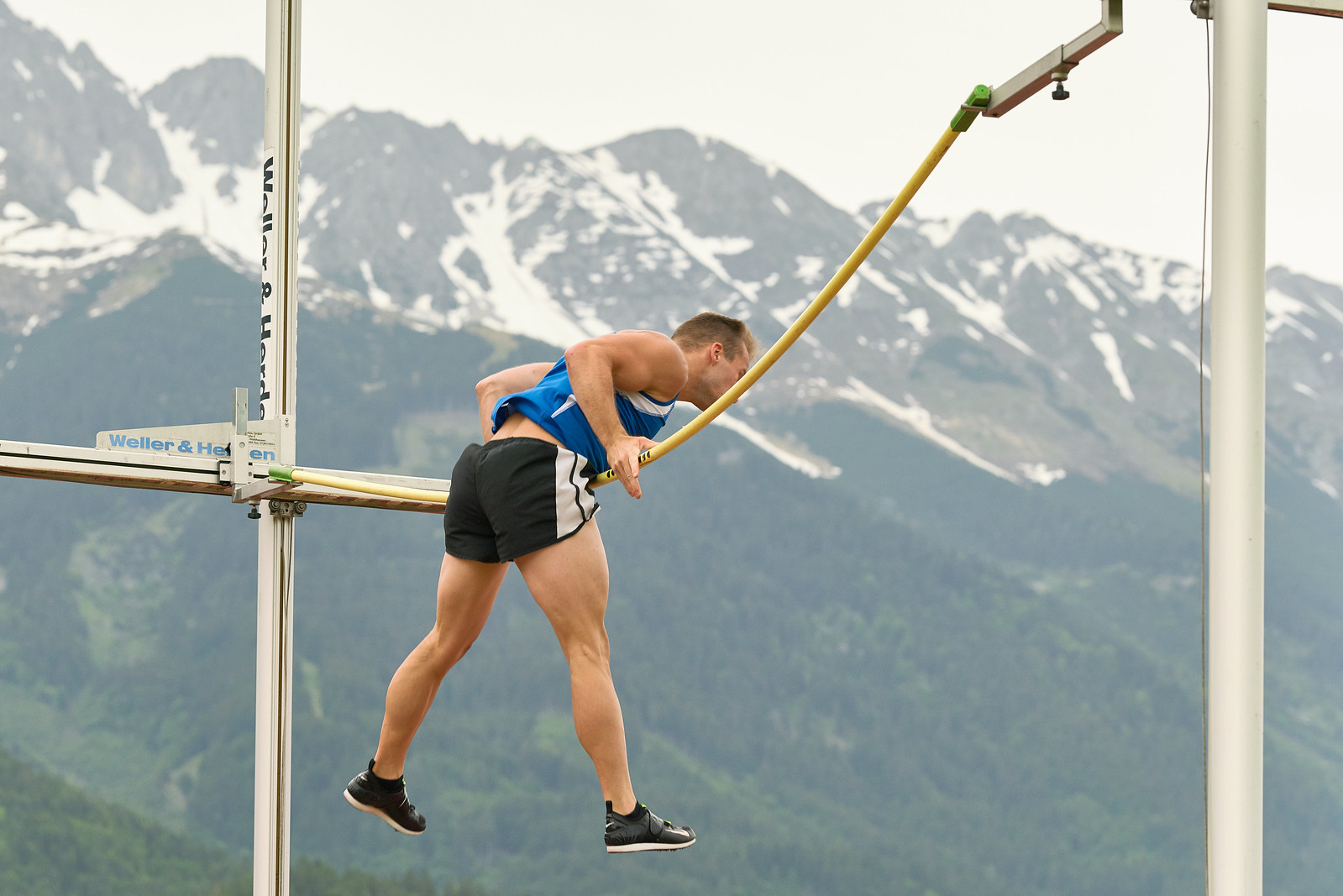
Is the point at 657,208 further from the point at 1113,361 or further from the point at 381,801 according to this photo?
the point at 381,801

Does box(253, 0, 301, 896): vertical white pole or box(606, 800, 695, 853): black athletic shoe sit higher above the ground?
box(253, 0, 301, 896): vertical white pole

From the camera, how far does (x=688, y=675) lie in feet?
346

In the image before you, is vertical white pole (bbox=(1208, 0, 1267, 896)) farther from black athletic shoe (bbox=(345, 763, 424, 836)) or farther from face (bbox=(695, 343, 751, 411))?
black athletic shoe (bbox=(345, 763, 424, 836))

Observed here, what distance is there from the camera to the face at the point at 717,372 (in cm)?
388

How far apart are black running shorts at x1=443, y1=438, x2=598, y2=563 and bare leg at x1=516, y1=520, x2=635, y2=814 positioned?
0.05 meters

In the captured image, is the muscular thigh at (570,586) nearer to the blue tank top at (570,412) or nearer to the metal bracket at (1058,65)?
the blue tank top at (570,412)

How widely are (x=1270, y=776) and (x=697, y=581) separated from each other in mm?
39673

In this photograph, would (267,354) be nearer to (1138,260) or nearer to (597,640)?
(597,640)

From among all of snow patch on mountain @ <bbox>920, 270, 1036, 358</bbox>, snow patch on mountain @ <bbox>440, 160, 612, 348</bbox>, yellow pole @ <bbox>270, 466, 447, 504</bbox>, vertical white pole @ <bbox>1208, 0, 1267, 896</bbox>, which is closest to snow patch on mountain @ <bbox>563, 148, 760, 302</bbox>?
snow patch on mountain @ <bbox>440, 160, 612, 348</bbox>

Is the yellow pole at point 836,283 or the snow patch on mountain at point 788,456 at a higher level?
the snow patch on mountain at point 788,456

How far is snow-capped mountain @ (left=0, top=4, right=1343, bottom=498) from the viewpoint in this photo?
132m

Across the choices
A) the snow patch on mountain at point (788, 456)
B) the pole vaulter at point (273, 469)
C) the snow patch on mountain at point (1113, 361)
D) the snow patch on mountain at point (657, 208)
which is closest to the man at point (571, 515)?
the pole vaulter at point (273, 469)

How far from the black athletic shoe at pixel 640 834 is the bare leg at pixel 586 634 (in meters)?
0.03

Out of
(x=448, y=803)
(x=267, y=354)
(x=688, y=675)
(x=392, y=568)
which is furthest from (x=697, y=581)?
(x=267, y=354)
